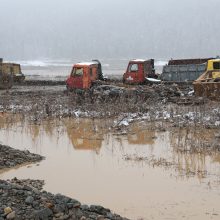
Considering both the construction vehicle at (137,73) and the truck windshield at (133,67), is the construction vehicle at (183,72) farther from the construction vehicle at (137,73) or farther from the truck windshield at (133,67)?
the truck windshield at (133,67)

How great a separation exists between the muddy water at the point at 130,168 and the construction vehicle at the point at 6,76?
15.3 metres

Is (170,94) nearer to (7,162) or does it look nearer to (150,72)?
(150,72)

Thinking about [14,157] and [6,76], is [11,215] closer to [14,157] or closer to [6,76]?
[14,157]

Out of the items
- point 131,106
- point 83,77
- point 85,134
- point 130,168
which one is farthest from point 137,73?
point 130,168

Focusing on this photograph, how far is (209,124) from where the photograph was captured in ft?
41.7

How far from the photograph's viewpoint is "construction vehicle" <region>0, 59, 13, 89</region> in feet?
92.7

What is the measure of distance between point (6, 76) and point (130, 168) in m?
21.7

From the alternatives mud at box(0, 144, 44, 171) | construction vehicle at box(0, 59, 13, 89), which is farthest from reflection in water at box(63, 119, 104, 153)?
construction vehicle at box(0, 59, 13, 89)

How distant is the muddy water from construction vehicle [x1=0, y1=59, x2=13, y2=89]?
50.2 feet

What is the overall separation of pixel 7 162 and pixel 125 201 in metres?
3.12

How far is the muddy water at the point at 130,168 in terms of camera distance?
680 centimetres

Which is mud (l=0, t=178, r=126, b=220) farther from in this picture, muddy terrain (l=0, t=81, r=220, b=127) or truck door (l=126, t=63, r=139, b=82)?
truck door (l=126, t=63, r=139, b=82)

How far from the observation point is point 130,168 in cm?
872

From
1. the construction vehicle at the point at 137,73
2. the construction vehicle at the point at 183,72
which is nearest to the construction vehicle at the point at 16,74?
the construction vehicle at the point at 137,73
